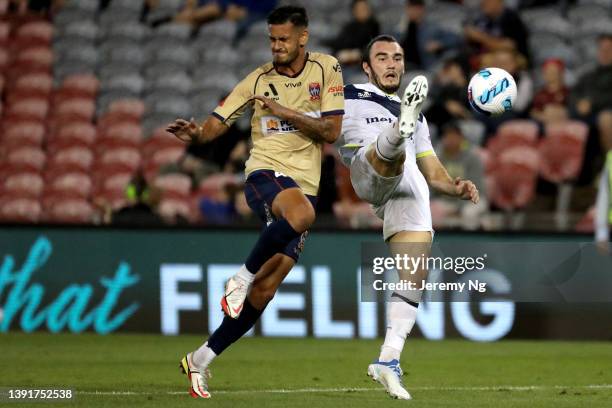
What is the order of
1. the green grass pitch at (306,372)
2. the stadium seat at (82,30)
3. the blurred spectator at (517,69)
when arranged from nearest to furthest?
the green grass pitch at (306,372), the blurred spectator at (517,69), the stadium seat at (82,30)

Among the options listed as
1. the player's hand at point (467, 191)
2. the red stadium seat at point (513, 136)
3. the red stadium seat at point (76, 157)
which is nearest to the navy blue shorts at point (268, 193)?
the player's hand at point (467, 191)

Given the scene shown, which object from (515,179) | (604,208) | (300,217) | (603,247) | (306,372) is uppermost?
(300,217)

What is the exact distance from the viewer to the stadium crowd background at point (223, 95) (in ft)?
42.9

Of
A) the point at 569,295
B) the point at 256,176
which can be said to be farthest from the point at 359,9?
the point at 256,176

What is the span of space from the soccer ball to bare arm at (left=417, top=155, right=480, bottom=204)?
1.50 feet

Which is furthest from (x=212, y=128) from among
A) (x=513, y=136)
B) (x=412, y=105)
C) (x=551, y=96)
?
(x=551, y=96)

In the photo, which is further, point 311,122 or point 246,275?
point 311,122

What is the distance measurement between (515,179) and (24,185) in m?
6.02

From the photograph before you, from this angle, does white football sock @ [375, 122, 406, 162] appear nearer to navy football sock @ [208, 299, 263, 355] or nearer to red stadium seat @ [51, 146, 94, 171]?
navy football sock @ [208, 299, 263, 355]

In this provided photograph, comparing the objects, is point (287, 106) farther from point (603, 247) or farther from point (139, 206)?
point (139, 206)

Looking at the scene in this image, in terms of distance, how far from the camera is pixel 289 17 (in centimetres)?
807

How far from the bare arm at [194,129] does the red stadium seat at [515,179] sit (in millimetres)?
5715

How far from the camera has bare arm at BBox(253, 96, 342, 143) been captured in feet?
26.1

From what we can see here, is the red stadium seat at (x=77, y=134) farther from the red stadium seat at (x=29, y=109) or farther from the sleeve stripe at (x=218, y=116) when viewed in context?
the sleeve stripe at (x=218, y=116)
